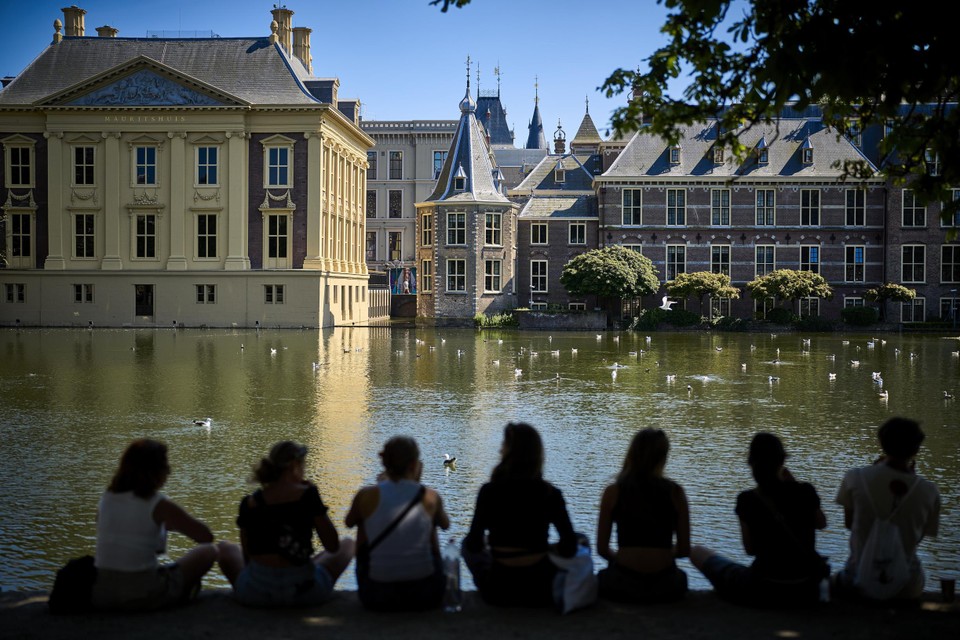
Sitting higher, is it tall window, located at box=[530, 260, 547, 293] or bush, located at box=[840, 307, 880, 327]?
tall window, located at box=[530, 260, 547, 293]

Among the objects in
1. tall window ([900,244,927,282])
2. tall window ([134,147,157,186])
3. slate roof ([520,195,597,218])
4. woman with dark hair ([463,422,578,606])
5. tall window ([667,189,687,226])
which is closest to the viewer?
woman with dark hair ([463,422,578,606])

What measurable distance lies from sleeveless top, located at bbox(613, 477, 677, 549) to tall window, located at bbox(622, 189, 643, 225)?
58.9 m

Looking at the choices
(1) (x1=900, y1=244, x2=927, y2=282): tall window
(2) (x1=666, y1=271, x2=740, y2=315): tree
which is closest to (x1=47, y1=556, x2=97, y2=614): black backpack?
(2) (x1=666, y1=271, x2=740, y2=315): tree

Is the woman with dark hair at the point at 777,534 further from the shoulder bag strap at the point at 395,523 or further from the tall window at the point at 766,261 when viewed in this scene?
the tall window at the point at 766,261

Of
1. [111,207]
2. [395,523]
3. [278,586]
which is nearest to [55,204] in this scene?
[111,207]

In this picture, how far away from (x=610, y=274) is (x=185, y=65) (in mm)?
27096

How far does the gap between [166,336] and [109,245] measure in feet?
39.5

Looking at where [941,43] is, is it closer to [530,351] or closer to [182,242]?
[530,351]

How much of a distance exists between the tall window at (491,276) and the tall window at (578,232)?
5.71 m

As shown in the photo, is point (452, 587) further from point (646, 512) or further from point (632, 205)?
point (632, 205)

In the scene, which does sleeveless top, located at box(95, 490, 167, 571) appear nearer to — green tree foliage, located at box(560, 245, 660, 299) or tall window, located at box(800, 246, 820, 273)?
green tree foliage, located at box(560, 245, 660, 299)

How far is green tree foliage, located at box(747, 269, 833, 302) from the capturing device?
59.3 meters

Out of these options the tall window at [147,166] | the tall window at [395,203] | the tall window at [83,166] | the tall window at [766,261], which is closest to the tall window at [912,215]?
the tall window at [766,261]

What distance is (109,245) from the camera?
59.2 metres
